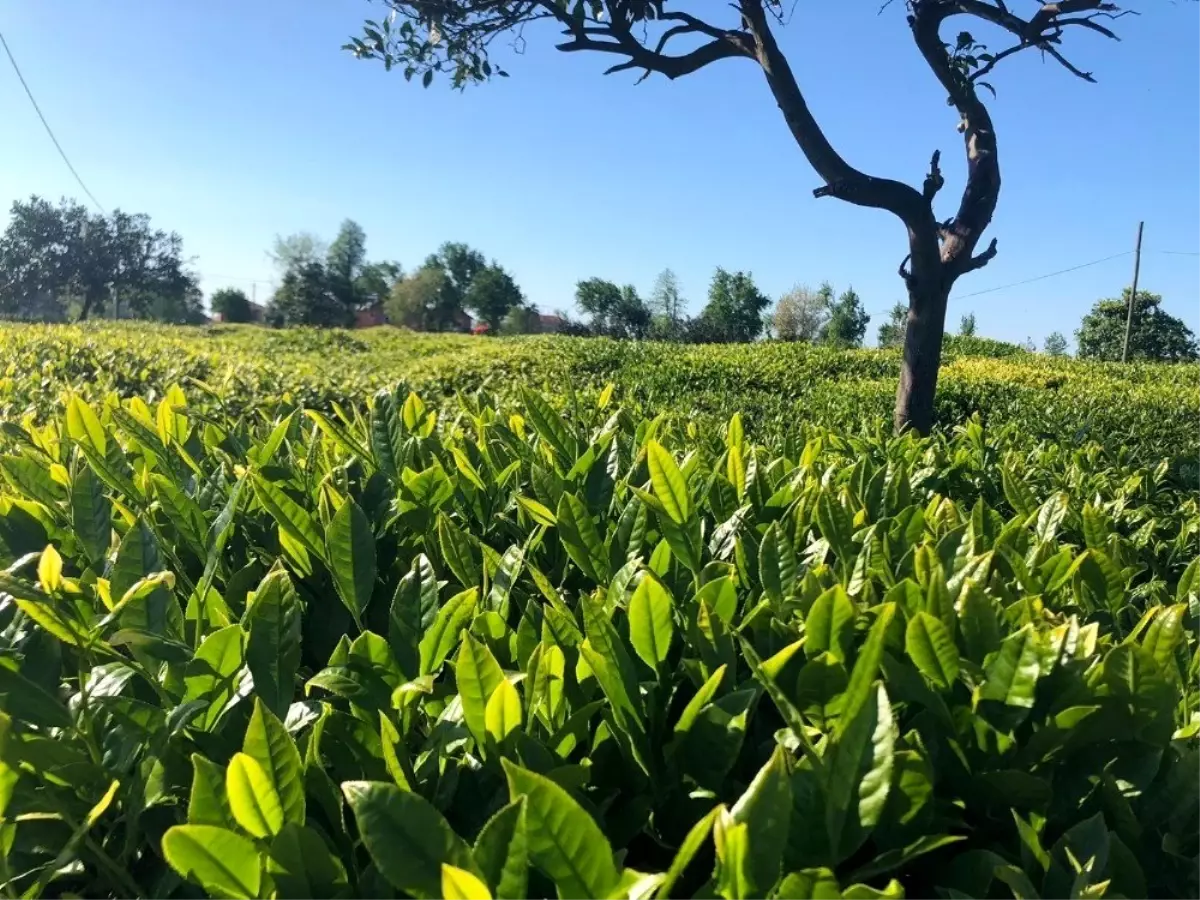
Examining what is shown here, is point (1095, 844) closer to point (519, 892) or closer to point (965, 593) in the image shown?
point (965, 593)

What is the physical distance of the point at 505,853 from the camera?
74 cm

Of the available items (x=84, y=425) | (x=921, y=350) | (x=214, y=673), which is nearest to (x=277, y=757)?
(x=214, y=673)

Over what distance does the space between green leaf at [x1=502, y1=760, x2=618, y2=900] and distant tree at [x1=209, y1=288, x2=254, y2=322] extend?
76.5 metres

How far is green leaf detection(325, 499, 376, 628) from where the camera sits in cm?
136

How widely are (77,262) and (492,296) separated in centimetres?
3070

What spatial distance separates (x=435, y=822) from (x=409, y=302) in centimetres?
7382

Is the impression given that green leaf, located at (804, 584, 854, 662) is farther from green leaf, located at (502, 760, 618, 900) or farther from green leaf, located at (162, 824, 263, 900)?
green leaf, located at (162, 824, 263, 900)

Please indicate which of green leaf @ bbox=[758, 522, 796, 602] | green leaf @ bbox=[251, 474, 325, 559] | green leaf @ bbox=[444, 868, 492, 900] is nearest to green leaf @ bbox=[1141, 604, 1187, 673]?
green leaf @ bbox=[758, 522, 796, 602]

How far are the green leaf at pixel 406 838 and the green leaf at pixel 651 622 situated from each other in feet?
1.42

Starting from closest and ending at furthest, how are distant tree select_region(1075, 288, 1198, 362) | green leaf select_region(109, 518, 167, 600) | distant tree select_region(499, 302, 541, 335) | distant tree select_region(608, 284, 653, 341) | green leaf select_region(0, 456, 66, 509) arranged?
1. green leaf select_region(109, 518, 167, 600)
2. green leaf select_region(0, 456, 66, 509)
3. distant tree select_region(1075, 288, 1198, 362)
4. distant tree select_region(608, 284, 653, 341)
5. distant tree select_region(499, 302, 541, 335)

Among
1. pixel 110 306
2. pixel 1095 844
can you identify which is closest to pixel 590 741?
pixel 1095 844

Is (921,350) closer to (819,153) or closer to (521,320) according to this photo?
(819,153)

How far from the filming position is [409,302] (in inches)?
2835

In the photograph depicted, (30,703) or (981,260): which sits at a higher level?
(981,260)
